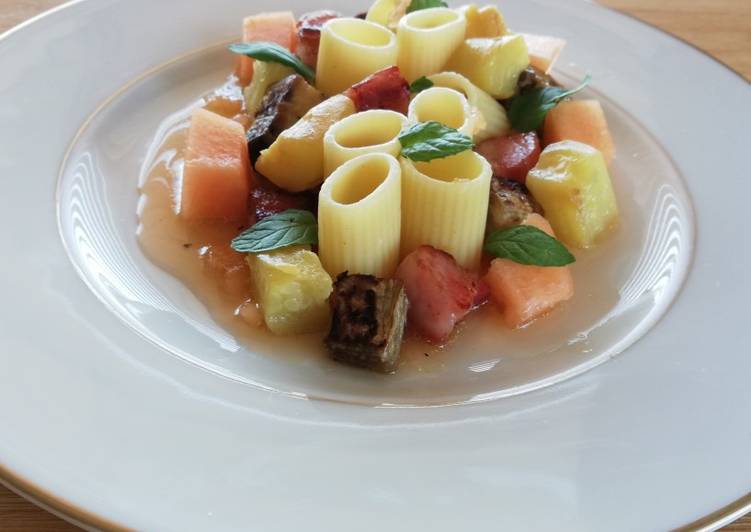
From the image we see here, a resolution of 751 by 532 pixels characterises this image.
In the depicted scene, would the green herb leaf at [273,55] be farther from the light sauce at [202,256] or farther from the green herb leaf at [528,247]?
the green herb leaf at [528,247]

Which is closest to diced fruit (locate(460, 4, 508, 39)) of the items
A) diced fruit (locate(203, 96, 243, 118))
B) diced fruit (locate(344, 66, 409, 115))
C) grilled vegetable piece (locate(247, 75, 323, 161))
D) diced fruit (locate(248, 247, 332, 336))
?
diced fruit (locate(344, 66, 409, 115))

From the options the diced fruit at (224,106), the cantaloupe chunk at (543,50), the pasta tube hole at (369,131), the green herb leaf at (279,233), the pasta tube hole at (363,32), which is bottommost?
the diced fruit at (224,106)

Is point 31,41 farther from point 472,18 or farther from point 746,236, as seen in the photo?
point 746,236

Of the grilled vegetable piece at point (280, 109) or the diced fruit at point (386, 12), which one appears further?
the diced fruit at point (386, 12)

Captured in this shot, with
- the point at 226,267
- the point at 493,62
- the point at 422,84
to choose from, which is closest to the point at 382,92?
the point at 422,84

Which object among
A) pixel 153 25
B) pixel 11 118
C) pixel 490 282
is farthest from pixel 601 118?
pixel 11 118

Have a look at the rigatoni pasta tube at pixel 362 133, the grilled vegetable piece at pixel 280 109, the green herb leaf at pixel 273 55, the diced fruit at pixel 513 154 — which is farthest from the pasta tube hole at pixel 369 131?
the green herb leaf at pixel 273 55
